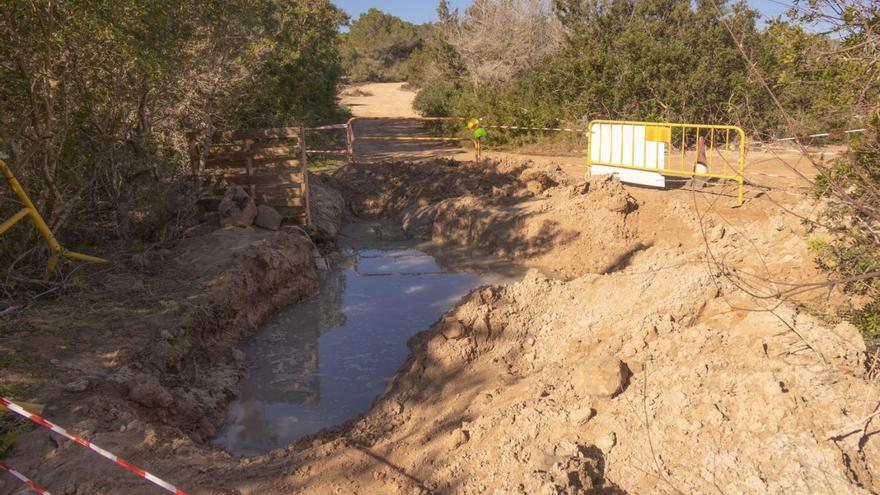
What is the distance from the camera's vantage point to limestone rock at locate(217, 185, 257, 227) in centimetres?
1077

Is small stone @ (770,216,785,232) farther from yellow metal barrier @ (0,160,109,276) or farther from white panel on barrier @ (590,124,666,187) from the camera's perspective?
yellow metal barrier @ (0,160,109,276)

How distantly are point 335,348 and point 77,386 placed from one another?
3307mm

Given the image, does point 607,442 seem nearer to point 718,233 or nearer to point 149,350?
point 149,350

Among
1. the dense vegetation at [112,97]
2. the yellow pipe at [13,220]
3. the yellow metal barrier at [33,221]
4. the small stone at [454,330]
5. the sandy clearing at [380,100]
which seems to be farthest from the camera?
the sandy clearing at [380,100]

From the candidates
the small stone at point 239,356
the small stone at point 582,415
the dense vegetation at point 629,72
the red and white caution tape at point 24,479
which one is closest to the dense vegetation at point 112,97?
the small stone at point 239,356

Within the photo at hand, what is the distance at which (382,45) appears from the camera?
2618 inches

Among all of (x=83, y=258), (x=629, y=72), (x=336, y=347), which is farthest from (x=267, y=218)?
(x=629, y=72)

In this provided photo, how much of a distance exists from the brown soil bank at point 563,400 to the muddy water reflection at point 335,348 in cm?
39

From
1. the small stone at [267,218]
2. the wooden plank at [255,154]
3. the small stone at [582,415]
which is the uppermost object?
the wooden plank at [255,154]

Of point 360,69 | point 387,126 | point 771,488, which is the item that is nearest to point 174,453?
point 771,488

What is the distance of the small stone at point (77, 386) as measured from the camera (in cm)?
547

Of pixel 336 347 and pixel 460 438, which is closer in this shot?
pixel 460 438

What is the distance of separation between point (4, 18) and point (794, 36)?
7.38m

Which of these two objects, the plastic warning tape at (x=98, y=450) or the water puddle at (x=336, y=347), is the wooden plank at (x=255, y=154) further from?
the plastic warning tape at (x=98, y=450)
